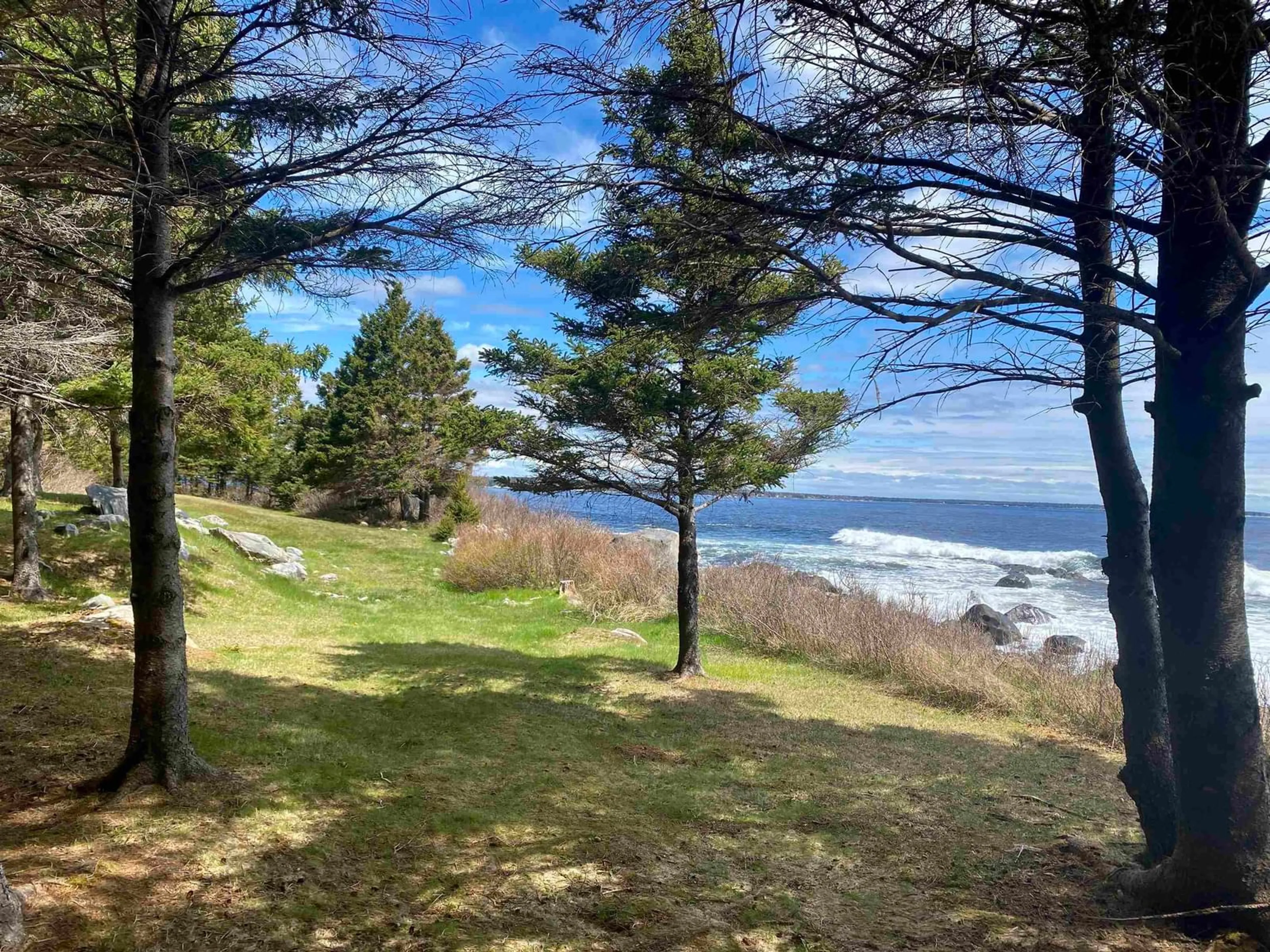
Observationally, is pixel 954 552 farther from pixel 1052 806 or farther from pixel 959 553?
pixel 1052 806

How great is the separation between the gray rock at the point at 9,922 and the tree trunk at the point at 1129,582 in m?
4.69

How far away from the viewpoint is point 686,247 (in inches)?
156

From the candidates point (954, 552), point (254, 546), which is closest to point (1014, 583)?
point (954, 552)

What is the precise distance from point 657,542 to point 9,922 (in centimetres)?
1990

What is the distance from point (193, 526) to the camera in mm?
14812

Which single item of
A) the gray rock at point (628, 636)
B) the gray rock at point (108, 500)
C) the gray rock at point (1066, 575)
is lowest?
the gray rock at point (1066, 575)

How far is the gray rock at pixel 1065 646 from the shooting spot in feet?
35.0

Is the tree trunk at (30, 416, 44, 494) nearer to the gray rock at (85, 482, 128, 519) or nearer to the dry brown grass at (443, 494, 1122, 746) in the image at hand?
the gray rock at (85, 482, 128, 519)

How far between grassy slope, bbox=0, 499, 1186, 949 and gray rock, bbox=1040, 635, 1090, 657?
9.27ft

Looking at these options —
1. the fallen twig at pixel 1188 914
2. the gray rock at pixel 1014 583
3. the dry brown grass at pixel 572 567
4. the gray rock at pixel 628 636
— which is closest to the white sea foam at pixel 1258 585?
the gray rock at pixel 1014 583

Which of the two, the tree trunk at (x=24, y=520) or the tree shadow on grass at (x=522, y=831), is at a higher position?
the tree trunk at (x=24, y=520)

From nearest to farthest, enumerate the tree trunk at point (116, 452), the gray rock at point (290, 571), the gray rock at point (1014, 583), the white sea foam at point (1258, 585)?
1. the tree trunk at point (116, 452)
2. the gray rock at point (290, 571)
3. the white sea foam at point (1258, 585)
4. the gray rock at point (1014, 583)

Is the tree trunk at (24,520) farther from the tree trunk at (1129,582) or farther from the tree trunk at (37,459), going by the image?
A: the tree trunk at (1129,582)

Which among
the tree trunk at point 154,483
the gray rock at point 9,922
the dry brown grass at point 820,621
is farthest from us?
the dry brown grass at point 820,621
